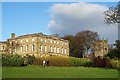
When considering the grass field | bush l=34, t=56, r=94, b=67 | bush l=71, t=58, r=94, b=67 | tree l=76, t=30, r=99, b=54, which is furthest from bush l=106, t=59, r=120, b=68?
tree l=76, t=30, r=99, b=54

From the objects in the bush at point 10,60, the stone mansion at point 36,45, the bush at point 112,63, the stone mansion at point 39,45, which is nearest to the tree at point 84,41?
the stone mansion at point 39,45

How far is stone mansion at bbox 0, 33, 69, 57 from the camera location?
86.4m

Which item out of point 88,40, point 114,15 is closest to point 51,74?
point 114,15

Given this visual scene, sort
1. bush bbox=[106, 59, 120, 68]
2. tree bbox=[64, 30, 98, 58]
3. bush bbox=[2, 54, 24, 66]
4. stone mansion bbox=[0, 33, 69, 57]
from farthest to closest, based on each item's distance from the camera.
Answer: tree bbox=[64, 30, 98, 58], stone mansion bbox=[0, 33, 69, 57], bush bbox=[106, 59, 120, 68], bush bbox=[2, 54, 24, 66]

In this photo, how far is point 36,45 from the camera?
85.6 meters

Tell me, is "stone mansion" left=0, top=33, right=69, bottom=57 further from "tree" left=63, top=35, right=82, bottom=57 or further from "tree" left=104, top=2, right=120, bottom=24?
"tree" left=104, top=2, right=120, bottom=24

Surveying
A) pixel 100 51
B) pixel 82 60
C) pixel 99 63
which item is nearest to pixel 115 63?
pixel 99 63

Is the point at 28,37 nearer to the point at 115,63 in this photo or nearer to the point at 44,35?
the point at 44,35

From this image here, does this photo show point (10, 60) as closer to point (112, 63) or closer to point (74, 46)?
point (112, 63)

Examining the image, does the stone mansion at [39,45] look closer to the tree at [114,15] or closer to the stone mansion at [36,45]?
the stone mansion at [36,45]

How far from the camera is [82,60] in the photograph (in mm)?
56594

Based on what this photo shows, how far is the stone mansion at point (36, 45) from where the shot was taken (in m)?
86.4

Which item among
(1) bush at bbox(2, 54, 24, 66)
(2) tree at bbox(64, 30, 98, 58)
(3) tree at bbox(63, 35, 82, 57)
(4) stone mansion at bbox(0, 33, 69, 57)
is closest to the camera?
(1) bush at bbox(2, 54, 24, 66)

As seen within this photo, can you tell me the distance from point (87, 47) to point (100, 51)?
4.90 m
